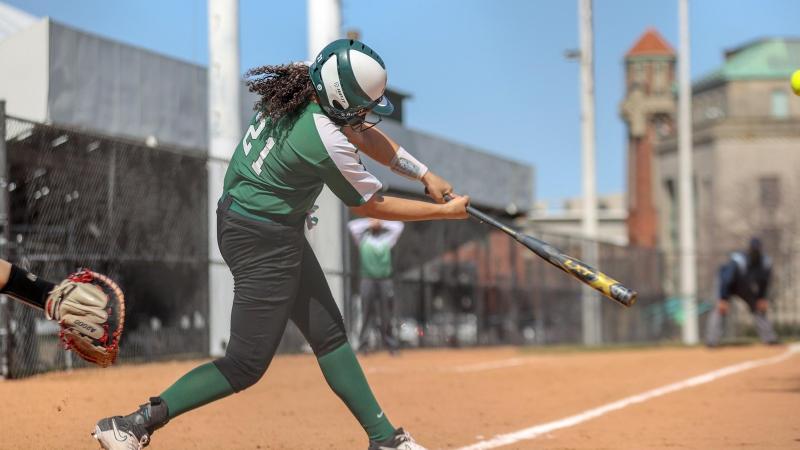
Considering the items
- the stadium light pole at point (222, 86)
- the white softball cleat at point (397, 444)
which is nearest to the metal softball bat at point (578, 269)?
the white softball cleat at point (397, 444)

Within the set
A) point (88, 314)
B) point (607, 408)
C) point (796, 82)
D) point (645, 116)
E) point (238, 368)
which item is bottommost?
point (607, 408)

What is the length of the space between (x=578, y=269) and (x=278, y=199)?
147 cm

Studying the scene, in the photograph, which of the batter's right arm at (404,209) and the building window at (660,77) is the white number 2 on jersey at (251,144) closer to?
the batter's right arm at (404,209)

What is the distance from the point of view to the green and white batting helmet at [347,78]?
5.10 meters

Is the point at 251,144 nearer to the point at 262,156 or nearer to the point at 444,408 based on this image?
the point at 262,156

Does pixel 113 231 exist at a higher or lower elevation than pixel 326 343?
higher

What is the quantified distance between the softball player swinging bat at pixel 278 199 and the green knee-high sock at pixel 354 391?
14.4 inches

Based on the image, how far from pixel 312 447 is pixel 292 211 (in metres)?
2.12

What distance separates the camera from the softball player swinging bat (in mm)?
5082

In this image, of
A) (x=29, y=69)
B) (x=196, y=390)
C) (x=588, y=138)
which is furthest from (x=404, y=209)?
(x=588, y=138)

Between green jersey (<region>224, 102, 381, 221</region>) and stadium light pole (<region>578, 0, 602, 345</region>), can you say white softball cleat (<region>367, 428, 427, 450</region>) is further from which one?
stadium light pole (<region>578, 0, 602, 345</region>)

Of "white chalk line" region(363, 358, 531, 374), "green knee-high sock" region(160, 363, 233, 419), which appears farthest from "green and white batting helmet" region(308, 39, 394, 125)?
"white chalk line" region(363, 358, 531, 374)

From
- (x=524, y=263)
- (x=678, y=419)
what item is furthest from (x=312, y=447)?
(x=524, y=263)

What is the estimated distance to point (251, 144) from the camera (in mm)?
5258
